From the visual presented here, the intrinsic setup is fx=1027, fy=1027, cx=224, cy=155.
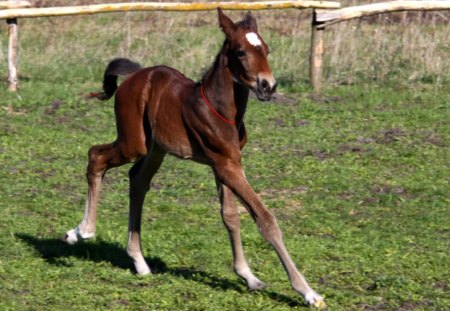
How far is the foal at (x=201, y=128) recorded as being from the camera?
683 cm

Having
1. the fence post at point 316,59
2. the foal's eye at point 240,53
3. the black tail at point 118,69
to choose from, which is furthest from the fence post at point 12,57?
the foal's eye at point 240,53

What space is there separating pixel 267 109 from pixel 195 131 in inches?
255

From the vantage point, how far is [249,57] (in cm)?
676

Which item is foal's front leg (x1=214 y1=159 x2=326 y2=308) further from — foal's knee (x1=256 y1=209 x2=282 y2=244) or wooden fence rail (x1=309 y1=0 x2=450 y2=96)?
wooden fence rail (x1=309 y1=0 x2=450 y2=96)

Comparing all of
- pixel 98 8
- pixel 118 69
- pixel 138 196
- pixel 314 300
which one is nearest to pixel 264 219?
pixel 314 300

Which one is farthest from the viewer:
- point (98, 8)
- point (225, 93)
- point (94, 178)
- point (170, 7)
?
point (98, 8)

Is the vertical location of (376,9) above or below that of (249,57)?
below

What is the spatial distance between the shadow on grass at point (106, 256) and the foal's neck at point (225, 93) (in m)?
1.25

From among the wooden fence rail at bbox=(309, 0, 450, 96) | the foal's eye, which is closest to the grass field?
the wooden fence rail at bbox=(309, 0, 450, 96)

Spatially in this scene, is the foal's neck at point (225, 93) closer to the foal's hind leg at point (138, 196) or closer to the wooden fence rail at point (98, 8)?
the foal's hind leg at point (138, 196)

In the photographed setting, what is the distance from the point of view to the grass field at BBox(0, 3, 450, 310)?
7398 mm

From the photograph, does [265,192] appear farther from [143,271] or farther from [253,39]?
[253,39]

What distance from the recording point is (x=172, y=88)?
7605 millimetres

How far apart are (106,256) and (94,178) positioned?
716mm
